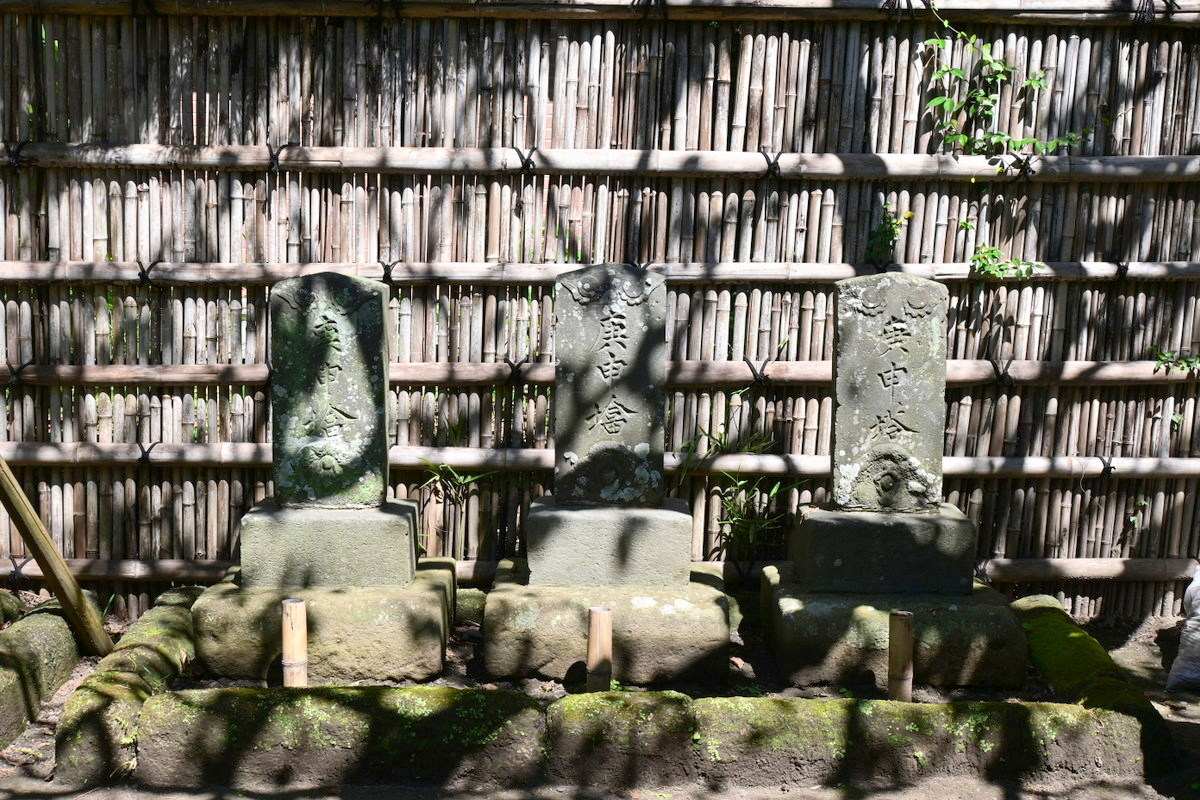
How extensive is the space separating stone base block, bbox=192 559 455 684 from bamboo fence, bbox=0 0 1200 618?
1051 millimetres

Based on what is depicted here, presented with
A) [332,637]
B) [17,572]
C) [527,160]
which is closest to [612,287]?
[527,160]

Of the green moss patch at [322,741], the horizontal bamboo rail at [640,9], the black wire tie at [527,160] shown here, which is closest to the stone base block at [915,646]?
the green moss patch at [322,741]

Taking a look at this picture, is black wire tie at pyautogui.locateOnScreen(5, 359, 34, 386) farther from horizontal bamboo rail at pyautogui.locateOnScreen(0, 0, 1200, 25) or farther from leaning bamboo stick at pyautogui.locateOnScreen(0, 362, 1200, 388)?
horizontal bamboo rail at pyautogui.locateOnScreen(0, 0, 1200, 25)

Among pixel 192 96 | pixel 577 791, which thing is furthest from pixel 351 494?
pixel 192 96

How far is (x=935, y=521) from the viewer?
196 inches

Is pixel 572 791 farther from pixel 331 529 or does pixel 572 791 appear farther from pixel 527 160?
pixel 527 160

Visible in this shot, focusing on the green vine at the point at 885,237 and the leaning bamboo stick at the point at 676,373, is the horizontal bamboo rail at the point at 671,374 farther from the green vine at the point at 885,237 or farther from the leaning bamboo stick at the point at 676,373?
the green vine at the point at 885,237

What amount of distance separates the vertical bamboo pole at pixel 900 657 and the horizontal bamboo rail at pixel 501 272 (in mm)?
1914

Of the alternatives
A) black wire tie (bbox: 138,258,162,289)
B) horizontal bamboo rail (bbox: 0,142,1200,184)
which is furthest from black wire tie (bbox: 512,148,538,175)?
black wire tie (bbox: 138,258,162,289)

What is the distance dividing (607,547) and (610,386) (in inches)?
29.2

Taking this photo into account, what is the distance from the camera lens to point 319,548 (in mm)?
4898

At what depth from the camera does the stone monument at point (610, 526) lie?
4.75 m

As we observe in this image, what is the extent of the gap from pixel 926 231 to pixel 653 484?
2016 millimetres

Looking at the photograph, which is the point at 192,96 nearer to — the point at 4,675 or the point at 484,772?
the point at 4,675
